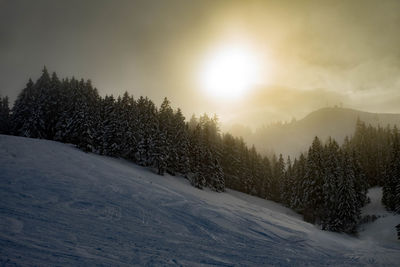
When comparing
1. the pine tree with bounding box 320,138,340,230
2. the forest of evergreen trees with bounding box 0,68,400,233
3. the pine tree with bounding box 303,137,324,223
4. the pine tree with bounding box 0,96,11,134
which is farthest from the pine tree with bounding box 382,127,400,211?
the pine tree with bounding box 0,96,11,134

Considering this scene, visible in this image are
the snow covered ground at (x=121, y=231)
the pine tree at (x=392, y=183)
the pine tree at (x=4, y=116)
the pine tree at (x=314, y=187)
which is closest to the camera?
the snow covered ground at (x=121, y=231)

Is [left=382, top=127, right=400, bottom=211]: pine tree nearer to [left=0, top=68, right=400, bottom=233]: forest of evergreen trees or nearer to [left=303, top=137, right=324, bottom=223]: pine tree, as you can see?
[left=0, top=68, right=400, bottom=233]: forest of evergreen trees

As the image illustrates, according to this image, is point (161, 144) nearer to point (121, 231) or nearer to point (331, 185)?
point (331, 185)

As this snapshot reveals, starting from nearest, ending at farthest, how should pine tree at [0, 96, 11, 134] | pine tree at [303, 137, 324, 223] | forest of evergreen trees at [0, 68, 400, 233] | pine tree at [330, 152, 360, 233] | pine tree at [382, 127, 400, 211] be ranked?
pine tree at [330, 152, 360, 233] → forest of evergreen trees at [0, 68, 400, 233] → pine tree at [382, 127, 400, 211] → pine tree at [303, 137, 324, 223] → pine tree at [0, 96, 11, 134]

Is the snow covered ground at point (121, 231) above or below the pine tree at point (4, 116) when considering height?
below

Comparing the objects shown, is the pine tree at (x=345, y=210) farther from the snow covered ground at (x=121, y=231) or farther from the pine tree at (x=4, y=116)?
the pine tree at (x=4, y=116)

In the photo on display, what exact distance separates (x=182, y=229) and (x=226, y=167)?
4801 centimetres

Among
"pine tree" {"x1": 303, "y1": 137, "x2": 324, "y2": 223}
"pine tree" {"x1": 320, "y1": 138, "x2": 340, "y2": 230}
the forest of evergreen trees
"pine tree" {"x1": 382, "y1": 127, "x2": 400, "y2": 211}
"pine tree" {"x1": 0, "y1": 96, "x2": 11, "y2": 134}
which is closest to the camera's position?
"pine tree" {"x1": 320, "y1": 138, "x2": 340, "y2": 230}

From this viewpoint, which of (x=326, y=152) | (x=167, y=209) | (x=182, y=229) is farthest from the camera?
(x=326, y=152)

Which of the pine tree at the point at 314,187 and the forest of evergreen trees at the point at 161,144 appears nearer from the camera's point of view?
the forest of evergreen trees at the point at 161,144

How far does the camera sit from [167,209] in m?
16.3

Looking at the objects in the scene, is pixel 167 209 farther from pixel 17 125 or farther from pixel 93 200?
pixel 17 125

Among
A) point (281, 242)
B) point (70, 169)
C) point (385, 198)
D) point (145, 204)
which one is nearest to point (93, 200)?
point (145, 204)

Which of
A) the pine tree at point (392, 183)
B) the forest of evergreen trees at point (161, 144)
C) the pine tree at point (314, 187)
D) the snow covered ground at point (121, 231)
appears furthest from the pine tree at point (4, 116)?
the pine tree at point (392, 183)
